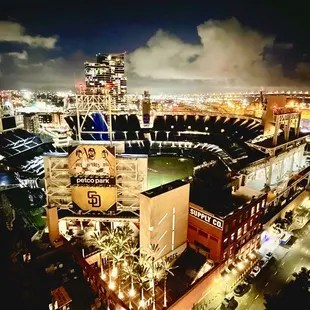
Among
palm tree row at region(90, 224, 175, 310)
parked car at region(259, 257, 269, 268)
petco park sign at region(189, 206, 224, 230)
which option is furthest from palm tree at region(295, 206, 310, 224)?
palm tree row at region(90, 224, 175, 310)

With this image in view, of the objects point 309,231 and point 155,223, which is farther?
point 309,231

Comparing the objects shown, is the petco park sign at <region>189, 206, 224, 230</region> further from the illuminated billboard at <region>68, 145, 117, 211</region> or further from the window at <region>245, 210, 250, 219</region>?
the illuminated billboard at <region>68, 145, 117, 211</region>

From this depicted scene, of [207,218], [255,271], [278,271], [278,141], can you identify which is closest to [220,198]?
[207,218]

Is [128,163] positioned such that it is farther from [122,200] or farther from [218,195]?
[218,195]

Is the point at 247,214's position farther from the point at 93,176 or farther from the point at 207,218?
the point at 93,176

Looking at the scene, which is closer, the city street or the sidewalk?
the sidewalk

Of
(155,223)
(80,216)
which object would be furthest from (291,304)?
(80,216)

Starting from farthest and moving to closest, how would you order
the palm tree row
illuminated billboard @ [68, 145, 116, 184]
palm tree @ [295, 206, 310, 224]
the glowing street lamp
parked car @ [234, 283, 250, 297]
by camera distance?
palm tree @ [295, 206, 310, 224]
parked car @ [234, 283, 250, 297]
illuminated billboard @ [68, 145, 116, 184]
the glowing street lamp
the palm tree row
